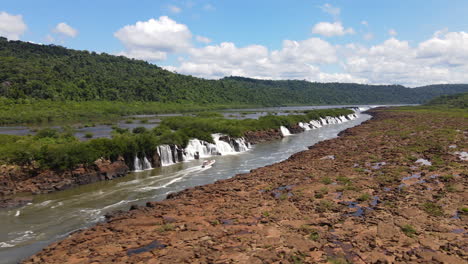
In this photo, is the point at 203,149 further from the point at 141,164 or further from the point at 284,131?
the point at 284,131

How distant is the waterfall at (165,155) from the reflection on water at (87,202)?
135cm

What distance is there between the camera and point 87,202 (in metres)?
23.3

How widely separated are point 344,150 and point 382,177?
14954 millimetres

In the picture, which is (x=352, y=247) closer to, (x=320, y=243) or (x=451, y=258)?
(x=320, y=243)

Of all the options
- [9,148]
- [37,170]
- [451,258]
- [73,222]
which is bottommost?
[451,258]

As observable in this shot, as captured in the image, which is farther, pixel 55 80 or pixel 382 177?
pixel 55 80

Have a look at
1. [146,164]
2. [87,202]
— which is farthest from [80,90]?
[87,202]

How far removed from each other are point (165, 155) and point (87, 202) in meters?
14.2

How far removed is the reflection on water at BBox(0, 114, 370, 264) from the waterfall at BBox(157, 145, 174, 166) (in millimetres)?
1355

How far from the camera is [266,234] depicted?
15516 millimetres

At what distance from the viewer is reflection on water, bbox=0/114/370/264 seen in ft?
56.4

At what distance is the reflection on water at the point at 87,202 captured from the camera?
56.4ft

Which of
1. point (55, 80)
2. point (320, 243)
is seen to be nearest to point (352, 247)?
point (320, 243)

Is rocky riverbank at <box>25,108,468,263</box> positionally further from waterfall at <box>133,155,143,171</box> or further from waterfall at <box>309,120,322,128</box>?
waterfall at <box>309,120,322,128</box>
